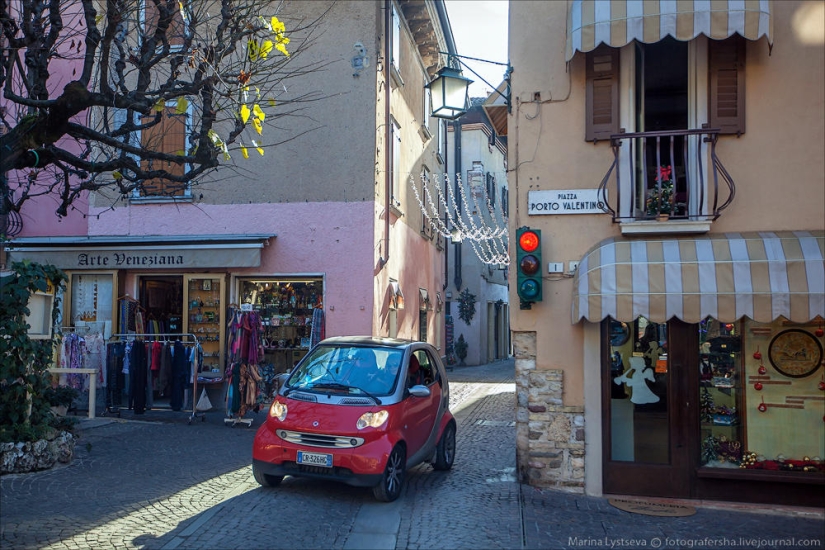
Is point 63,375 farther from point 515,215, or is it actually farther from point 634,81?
point 634,81

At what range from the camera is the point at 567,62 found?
836cm

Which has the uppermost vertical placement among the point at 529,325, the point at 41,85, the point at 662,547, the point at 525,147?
the point at 41,85

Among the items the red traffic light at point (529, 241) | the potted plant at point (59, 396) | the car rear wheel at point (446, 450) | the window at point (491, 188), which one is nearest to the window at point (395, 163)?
the car rear wheel at point (446, 450)

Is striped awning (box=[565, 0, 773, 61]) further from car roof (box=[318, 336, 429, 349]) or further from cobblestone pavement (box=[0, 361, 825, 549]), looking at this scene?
cobblestone pavement (box=[0, 361, 825, 549])

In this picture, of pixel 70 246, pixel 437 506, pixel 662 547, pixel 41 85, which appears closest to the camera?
pixel 662 547

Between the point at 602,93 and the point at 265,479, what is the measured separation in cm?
591

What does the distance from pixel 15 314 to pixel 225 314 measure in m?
5.80

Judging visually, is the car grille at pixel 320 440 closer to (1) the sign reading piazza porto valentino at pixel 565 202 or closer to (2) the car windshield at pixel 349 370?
(2) the car windshield at pixel 349 370

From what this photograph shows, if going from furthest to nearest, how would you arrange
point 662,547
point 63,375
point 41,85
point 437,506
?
point 63,375 < point 41,85 < point 437,506 < point 662,547

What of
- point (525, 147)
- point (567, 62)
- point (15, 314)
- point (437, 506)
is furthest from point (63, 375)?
point (567, 62)

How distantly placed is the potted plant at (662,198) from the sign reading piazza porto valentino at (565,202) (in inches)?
22.3

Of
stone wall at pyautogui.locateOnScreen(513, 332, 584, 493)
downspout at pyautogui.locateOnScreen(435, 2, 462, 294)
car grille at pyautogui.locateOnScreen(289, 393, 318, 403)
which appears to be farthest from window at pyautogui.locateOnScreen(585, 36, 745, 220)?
downspout at pyautogui.locateOnScreen(435, 2, 462, 294)

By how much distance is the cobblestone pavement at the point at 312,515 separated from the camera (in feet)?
20.7

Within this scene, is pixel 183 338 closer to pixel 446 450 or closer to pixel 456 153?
pixel 446 450
